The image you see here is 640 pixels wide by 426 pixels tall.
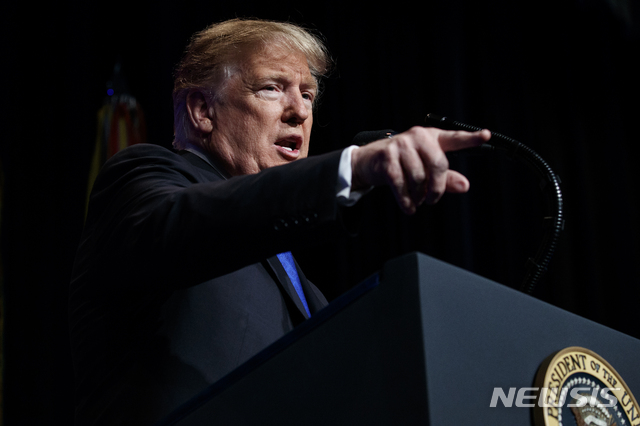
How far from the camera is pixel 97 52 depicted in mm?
3062

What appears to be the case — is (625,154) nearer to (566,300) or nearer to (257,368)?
(566,300)

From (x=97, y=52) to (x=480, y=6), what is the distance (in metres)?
2.23

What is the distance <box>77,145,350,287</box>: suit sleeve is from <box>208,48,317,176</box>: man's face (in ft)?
2.36

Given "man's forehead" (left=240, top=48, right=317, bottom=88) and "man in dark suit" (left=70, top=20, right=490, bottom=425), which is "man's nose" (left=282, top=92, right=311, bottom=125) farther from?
"man in dark suit" (left=70, top=20, right=490, bottom=425)

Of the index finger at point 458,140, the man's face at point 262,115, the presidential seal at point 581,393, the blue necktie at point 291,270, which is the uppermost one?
the index finger at point 458,140

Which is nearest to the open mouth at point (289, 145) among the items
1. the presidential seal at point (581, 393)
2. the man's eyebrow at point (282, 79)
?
the man's eyebrow at point (282, 79)

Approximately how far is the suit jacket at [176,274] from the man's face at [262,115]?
16.7 inches

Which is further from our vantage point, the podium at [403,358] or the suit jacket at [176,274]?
the suit jacket at [176,274]

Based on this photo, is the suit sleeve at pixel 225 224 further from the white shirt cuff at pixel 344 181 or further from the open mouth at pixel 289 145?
the open mouth at pixel 289 145

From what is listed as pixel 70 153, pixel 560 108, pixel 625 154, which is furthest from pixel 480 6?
pixel 70 153

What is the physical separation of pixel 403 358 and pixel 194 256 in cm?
31

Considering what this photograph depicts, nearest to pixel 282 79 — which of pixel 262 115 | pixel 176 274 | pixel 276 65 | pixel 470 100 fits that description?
pixel 276 65

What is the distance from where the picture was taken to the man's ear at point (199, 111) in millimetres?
1582

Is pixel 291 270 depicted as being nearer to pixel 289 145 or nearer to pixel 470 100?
pixel 289 145
